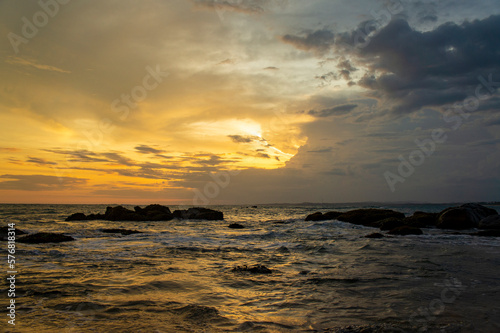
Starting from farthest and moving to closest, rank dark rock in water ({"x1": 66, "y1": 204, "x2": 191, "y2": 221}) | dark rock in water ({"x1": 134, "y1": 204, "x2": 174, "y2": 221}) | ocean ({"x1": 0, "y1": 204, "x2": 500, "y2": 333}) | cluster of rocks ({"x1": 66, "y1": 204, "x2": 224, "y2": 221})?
1. dark rock in water ({"x1": 134, "y1": 204, "x2": 174, "y2": 221})
2. cluster of rocks ({"x1": 66, "y1": 204, "x2": 224, "y2": 221})
3. dark rock in water ({"x1": 66, "y1": 204, "x2": 191, "y2": 221})
4. ocean ({"x1": 0, "y1": 204, "x2": 500, "y2": 333})

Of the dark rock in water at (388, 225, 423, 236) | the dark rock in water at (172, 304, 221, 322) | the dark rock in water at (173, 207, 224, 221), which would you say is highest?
the dark rock in water at (172, 304, 221, 322)

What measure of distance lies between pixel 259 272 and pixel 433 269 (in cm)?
691

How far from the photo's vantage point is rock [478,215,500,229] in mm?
28625

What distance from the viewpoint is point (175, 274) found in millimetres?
11148

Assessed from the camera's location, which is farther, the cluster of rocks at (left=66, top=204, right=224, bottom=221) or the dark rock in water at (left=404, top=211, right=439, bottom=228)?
the cluster of rocks at (left=66, top=204, right=224, bottom=221)

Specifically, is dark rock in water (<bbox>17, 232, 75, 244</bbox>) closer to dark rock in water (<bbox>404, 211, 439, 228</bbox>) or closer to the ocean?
the ocean

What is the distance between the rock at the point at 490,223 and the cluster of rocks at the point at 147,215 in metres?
38.3

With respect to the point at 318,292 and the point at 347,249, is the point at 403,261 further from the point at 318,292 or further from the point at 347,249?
the point at 318,292

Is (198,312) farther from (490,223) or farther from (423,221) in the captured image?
(423,221)

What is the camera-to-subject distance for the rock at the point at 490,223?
93.9ft

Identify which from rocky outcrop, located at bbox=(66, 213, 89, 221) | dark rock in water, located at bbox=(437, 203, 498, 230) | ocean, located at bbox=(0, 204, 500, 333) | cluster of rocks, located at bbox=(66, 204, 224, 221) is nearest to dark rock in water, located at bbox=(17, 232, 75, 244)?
ocean, located at bbox=(0, 204, 500, 333)

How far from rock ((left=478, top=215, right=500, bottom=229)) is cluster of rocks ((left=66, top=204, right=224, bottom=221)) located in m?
38.3

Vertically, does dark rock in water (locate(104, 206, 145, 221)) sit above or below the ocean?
below

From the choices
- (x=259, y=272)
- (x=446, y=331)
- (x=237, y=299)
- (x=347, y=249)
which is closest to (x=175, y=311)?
(x=237, y=299)
